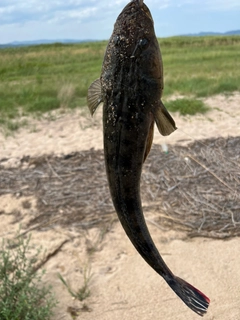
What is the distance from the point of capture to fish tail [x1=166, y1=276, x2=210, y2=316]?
4.48 ft

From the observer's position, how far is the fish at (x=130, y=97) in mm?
1172

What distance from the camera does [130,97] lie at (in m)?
1.17

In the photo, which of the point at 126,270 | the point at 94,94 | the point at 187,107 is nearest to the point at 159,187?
the point at 126,270

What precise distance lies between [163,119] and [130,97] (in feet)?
0.48

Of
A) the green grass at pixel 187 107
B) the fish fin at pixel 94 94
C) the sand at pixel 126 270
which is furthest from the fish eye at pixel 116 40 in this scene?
the green grass at pixel 187 107

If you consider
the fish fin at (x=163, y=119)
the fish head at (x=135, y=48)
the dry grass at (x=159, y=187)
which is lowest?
the dry grass at (x=159, y=187)

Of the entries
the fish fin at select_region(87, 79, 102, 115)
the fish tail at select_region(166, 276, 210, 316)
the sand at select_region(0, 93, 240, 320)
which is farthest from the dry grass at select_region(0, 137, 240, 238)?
the fish fin at select_region(87, 79, 102, 115)

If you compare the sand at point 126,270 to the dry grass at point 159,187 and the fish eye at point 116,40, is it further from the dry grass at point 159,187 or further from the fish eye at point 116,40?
the fish eye at point 116,40

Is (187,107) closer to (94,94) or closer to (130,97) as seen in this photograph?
(94,94)

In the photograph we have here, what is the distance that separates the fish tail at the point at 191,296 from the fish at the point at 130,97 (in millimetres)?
354

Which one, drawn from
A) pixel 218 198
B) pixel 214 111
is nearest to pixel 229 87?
pixel 214 111

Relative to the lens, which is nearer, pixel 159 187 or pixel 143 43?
pixel 143 43

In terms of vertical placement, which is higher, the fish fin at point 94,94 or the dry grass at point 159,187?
the fish fin at point 94,94

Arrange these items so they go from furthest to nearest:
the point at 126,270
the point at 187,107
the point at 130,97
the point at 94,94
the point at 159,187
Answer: the point at 187,107 → the point at 159,187 → the point at 126,270 → the point at 94,94 → the point at 130,97
